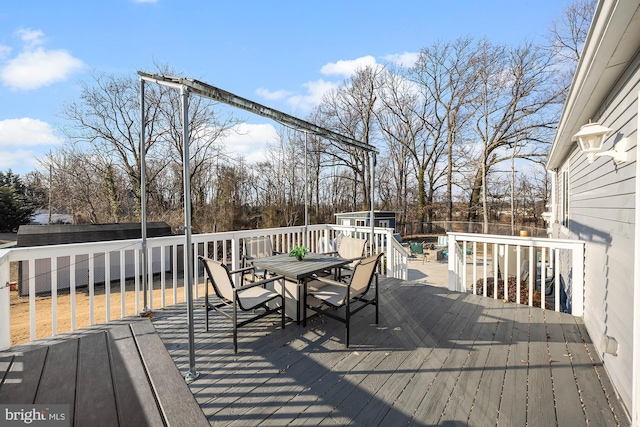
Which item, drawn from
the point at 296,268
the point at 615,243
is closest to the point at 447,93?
the point at 615,243

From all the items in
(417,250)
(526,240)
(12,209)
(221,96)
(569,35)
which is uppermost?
(569,35)

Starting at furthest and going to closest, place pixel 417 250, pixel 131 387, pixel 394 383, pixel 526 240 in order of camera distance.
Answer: pixel 417 250, pixel 526 240, pixel 394 383, pixel 131 387

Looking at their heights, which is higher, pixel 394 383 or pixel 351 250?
pixel 351 250

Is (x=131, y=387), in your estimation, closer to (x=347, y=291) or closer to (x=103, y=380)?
(x=103, y=380)

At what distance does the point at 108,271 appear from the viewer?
319 cm

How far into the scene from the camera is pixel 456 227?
1845cm

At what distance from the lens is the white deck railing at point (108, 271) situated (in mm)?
2762

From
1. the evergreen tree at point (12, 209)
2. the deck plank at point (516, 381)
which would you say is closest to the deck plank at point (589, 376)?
the deck plank at point (516, 381)

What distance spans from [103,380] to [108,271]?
62.1 inches

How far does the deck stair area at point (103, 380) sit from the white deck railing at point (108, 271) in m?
0.48

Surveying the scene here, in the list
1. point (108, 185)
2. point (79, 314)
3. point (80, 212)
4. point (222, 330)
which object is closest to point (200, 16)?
point (222, 330)

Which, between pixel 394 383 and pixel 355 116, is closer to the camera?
pixel 394 383

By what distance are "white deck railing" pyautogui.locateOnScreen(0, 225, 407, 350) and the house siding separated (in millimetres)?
2817

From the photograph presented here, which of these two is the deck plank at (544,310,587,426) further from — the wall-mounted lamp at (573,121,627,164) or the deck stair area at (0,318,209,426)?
the deck stair area at (0,318,209,426)
